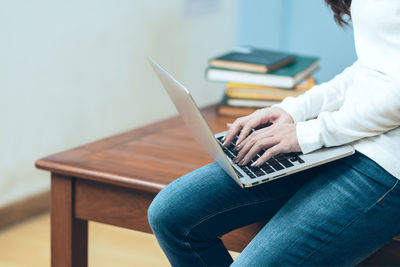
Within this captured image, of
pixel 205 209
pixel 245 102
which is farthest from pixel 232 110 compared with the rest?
pixel 205 209

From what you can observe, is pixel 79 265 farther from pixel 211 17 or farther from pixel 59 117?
pixel 211 17

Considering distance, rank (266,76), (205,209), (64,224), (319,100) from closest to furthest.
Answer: (205,209), (319,100), (64,224), (266,76)

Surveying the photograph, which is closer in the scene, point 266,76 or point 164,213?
point 164,213

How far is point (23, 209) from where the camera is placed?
198 cm

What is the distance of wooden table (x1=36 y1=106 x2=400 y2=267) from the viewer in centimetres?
112

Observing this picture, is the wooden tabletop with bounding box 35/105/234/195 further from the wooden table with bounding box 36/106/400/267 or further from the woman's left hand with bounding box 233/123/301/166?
the woman's left hand with bounding box 233/123/301/166

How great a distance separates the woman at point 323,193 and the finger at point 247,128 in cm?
1

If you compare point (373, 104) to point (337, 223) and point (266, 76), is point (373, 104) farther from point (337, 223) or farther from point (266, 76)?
point (266, 76)

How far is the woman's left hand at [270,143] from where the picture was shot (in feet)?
2.88

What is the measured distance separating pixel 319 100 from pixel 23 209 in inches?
50.2

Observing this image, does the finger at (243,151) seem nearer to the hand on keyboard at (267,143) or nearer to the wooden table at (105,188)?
the hand on keyboard at (267,143)

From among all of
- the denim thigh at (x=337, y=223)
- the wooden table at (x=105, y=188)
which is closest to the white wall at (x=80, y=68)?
the wooden table at (x=105, y=188)

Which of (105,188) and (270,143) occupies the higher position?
(270,143)

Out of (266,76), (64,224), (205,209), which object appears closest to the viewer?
(205,209)
